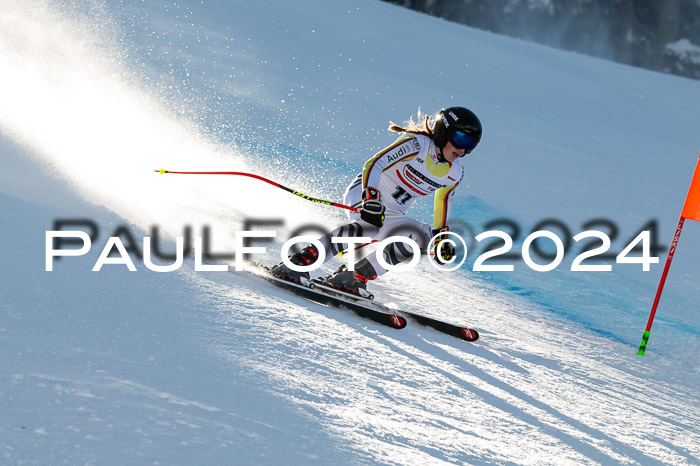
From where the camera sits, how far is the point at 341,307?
4.20 m

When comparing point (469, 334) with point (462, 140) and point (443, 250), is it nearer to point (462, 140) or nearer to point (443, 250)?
point (443, 250)

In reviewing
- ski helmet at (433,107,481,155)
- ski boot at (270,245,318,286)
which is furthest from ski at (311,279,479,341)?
ski helmet at (433,107,481,155)

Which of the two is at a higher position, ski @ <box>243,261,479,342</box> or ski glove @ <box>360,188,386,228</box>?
ski glove @ <box>360,188,386,228</box>

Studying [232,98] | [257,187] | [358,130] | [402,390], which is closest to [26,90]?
[257,187]

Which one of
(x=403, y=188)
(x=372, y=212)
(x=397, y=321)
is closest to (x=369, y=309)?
(x=397, y=321)

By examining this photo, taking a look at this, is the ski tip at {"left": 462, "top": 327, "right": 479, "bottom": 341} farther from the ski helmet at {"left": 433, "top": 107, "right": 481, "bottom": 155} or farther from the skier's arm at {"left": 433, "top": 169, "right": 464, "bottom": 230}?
the ski helmet at {"left": 433, "top": 107, "right": 481, "bottom": 155}

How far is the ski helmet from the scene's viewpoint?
14.3 feet

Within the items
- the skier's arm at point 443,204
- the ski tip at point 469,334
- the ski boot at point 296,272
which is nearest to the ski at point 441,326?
the ski tip at point 469,334

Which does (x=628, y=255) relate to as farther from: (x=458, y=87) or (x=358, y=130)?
(x=458, y=87)

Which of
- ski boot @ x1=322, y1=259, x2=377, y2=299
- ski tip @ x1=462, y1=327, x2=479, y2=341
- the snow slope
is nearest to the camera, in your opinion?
the snow slope

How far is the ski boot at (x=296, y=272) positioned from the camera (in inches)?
176

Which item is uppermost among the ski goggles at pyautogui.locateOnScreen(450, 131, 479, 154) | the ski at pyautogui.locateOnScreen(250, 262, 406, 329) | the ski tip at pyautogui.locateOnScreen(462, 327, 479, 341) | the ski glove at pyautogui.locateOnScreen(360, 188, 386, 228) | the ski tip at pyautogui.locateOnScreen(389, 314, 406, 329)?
the ski goggles at pyautogui.locateOnScreen(450, 131, 479, 154)

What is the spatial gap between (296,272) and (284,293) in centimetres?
27

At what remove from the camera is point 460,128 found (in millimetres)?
4344
